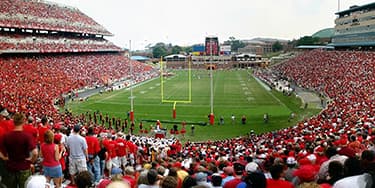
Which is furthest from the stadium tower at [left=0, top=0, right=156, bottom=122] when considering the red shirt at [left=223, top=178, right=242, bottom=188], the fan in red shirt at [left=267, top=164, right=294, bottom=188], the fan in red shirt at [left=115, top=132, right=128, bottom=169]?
the fan in red shirt at [left=267, top=164, right=294, bottom=188]

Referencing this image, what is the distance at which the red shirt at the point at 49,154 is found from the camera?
6074 millimetres

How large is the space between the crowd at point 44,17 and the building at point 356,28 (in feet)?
132

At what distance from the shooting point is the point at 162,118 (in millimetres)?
27891

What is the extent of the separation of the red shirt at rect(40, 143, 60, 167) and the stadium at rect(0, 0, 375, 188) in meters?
0.02

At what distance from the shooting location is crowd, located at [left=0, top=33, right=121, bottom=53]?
42438 millimetres

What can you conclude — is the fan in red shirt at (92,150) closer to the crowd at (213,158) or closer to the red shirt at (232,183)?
the crowd at (213,158)

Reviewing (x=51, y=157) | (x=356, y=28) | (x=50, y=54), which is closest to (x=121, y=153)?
(x=51, y=157)

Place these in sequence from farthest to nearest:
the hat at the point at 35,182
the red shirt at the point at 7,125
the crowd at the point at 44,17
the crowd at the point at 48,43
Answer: the crowd at the point at 44,17 → the crowd at the point at 48,43 → the red shirt at the point at 7,125 → the hat at the point at 35,182

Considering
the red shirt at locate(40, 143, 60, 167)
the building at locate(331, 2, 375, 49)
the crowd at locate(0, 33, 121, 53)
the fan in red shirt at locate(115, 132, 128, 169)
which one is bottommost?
the fan in red shirt at locate(115, 132, 128, 169)

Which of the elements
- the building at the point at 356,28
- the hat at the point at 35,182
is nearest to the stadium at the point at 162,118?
the hat at the point at 35,182

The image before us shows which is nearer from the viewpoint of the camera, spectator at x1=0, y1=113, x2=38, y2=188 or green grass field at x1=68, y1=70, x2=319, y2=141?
spectator at x1=0, y1=113, x2=38, y2=188

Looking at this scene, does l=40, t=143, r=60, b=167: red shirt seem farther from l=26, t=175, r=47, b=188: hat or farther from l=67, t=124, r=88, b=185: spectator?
l=26, t=175, r=47, b=188: hat

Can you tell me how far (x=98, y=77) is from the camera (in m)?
50.6

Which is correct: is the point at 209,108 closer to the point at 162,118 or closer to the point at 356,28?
the point at 162,118
